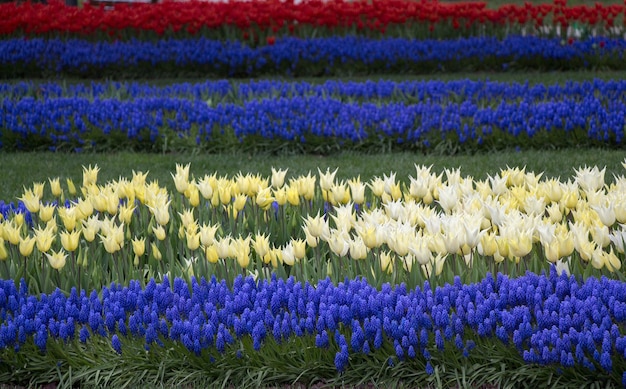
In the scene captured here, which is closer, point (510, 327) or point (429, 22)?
point (510, 327)

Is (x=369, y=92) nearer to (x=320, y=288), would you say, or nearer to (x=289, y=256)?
(x=289, y=256)

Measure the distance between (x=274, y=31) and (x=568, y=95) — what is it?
640 centimetres

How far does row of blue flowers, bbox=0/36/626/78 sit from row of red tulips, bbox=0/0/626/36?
495 mm

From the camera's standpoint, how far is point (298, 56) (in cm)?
1312

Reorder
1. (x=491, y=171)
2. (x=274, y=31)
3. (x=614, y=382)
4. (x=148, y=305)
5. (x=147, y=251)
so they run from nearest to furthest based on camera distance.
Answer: (x=614, y=382) → (x=148, y=305) → (x=147, y=251) → (x=491, y=171) → (x=274, y=31)

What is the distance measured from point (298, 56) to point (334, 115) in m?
4.72

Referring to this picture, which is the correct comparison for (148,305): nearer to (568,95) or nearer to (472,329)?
(472,329)

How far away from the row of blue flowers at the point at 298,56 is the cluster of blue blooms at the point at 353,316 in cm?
968

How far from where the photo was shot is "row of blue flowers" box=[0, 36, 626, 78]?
12.8m

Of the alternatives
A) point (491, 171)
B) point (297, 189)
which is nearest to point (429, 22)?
point (491, 171)

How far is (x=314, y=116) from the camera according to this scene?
335 inches

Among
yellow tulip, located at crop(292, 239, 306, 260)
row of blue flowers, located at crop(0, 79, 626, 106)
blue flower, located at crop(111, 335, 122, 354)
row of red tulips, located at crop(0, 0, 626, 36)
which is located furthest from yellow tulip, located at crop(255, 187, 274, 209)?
row of red tulips, located at crop(0, 0, 626, 36)

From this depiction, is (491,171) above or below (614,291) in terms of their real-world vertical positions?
below

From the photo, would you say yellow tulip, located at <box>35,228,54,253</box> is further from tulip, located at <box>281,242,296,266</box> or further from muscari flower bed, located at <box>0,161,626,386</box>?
tulip, located at <box>281,242,296,266</box>
